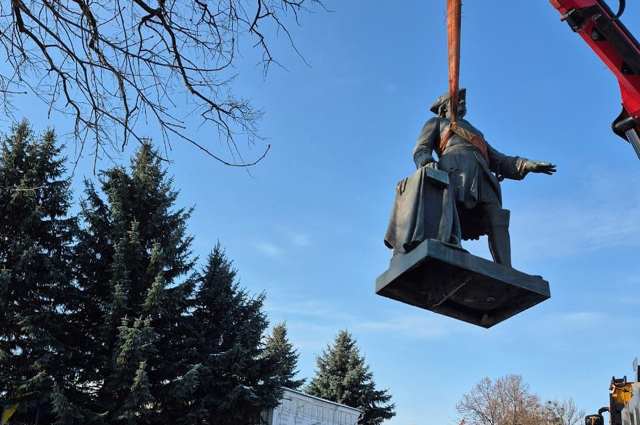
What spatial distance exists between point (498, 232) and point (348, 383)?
2929 cm

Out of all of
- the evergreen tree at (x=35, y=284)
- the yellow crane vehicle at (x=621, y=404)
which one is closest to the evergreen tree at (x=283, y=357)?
the evergreen tree at (x=35, y=284)

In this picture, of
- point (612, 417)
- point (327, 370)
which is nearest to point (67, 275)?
point (612, 417)

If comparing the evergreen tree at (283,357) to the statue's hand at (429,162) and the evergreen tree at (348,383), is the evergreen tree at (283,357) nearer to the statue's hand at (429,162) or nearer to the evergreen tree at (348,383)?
the evergreen tree at (348,383)

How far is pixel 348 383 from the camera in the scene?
31641 millimetres

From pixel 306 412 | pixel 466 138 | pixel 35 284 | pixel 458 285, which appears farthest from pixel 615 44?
pixel 306 412

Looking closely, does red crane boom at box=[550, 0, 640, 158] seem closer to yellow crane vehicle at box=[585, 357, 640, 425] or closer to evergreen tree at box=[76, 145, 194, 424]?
yellow crane vehicle at box=[585, 357, 640, 425]

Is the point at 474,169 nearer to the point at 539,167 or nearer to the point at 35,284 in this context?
the point at 539,167

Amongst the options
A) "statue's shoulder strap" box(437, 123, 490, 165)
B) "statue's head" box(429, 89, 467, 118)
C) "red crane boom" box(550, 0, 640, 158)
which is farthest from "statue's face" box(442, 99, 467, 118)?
"red crane boom" box(550, 0, 640, 158)

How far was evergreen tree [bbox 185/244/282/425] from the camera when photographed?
16828 mm

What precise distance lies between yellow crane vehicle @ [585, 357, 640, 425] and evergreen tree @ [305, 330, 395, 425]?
928 inches

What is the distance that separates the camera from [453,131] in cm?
409

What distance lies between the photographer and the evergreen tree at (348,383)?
31016mm

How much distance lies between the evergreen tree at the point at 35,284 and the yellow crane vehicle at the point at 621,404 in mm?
11577

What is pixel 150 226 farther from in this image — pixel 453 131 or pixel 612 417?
pixel 453 131
